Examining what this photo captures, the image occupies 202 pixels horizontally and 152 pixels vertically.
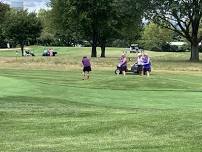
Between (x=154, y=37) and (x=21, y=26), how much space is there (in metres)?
42.4

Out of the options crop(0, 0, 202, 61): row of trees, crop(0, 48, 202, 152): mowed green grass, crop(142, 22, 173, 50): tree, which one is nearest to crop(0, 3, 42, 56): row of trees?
crop(0, 0, 202, 61): row of trees

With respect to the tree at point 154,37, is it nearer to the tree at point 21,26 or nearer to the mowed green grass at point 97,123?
the tree at point 21,26

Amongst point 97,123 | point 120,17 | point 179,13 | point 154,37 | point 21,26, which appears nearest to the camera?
point 97,123

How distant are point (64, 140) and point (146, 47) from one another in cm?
10788

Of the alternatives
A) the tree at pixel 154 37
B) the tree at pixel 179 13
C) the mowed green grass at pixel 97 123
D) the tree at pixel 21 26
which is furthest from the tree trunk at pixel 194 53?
the tree at pixel 154 37

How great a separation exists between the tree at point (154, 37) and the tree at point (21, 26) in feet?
120

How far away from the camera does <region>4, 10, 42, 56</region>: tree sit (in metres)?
79.4

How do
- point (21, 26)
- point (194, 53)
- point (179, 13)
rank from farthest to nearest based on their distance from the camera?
point (21, 26) → point (194, 53) → point (179, 13)

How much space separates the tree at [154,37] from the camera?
113 m

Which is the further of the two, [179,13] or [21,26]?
[21,26]

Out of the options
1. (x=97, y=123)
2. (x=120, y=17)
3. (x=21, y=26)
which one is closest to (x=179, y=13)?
(x=120, y=17)

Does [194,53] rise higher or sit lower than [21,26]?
lower

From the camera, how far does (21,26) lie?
7956 centimetres

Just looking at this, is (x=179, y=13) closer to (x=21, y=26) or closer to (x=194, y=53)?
(x=194, y=53)
